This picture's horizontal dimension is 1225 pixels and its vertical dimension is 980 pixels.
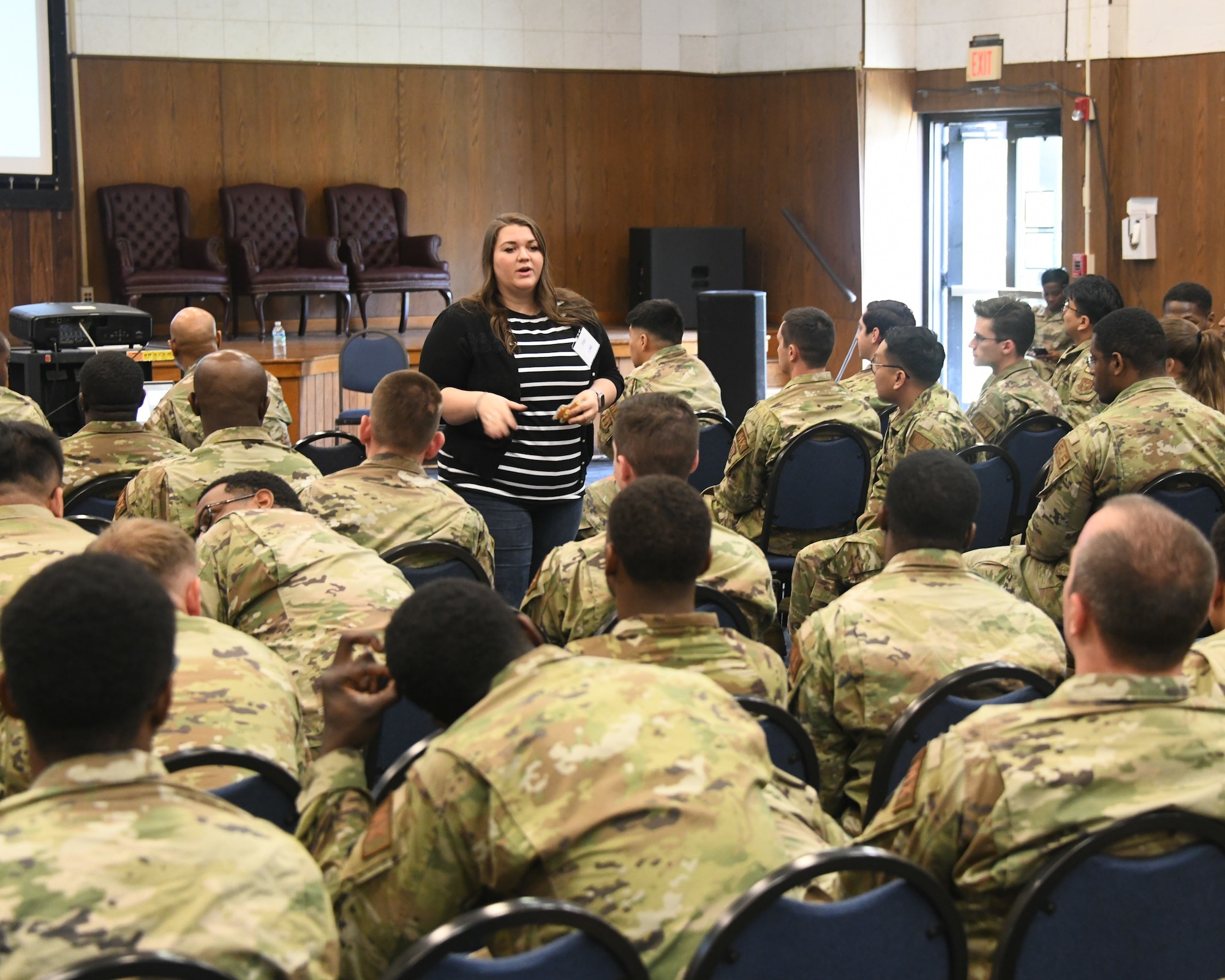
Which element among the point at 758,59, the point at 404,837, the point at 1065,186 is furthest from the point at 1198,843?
the point at 758,59

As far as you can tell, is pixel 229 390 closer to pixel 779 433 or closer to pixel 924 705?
pixel 779 433

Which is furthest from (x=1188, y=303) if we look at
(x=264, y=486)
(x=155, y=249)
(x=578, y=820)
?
(x=155, y=249)

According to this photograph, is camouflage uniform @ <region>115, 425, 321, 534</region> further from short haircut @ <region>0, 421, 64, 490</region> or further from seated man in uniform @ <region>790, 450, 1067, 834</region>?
seated man in uniform @ <region>790, 450, 1067, 834</region>

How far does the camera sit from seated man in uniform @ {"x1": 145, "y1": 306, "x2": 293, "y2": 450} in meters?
5.38

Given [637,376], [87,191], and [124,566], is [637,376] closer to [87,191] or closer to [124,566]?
[124,566]

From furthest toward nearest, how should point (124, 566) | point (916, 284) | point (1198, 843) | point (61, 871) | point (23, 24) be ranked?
point (916, 284) → point (23, 24) → point (1198, 843) → point (124, 566) → point (61, 871)

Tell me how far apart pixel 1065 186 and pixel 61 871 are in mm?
9601

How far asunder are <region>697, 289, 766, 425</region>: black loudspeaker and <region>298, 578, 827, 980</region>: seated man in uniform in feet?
20.2

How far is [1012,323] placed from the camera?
223 inches

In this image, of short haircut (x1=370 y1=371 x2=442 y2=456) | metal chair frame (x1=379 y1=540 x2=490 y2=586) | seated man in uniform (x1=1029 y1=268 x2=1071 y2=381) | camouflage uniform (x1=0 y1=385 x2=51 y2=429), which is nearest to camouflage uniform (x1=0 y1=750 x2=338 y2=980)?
metal chair frame (x1=379 y1=540 x2=490 y2=586)

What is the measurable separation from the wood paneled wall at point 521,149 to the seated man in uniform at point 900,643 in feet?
28.6

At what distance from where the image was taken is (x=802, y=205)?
1147 cm

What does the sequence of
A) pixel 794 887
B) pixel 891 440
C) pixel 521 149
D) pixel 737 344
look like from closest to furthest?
pixel 794 887
pixel 891 440
pixel 737 344
pixel 521 149

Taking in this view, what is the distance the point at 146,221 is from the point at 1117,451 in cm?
821
